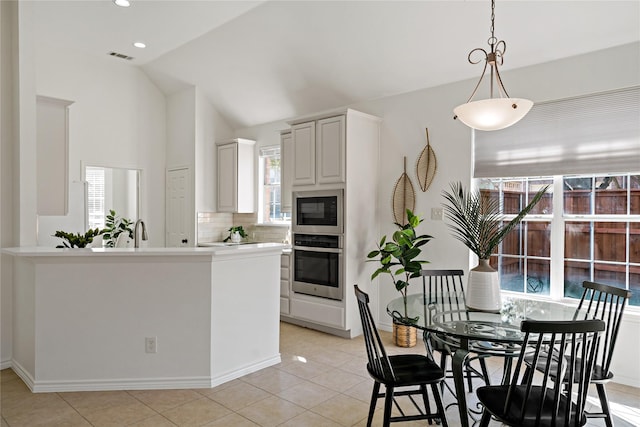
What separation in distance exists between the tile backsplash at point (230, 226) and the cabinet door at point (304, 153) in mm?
1263

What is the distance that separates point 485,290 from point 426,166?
6.98 feet

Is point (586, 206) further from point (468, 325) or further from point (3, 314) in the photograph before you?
point (3, 314)

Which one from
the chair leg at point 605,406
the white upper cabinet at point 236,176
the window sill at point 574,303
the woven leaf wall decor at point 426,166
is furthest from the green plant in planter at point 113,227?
the chair leg at point 605,406

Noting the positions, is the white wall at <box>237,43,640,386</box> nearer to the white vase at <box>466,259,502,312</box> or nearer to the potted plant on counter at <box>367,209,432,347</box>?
the potted plant on counter at <box>367,209,432,347</box>

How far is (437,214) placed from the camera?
173 inches

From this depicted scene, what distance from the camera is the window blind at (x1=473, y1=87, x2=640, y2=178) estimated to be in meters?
3.33

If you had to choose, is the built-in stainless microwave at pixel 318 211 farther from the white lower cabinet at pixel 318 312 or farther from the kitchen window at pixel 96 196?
the kitchen window at pixel 96 196

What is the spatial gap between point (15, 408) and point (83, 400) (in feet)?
1.30

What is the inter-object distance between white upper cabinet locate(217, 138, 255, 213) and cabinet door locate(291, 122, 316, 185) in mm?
1435

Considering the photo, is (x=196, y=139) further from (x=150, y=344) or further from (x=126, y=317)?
(x=150, y=344)

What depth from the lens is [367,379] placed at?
3.42 m

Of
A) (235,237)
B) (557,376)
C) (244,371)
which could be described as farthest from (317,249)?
(557,376)

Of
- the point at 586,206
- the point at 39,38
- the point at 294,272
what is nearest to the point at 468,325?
the point at 586,206

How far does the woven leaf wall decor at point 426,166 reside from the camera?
441 cm
